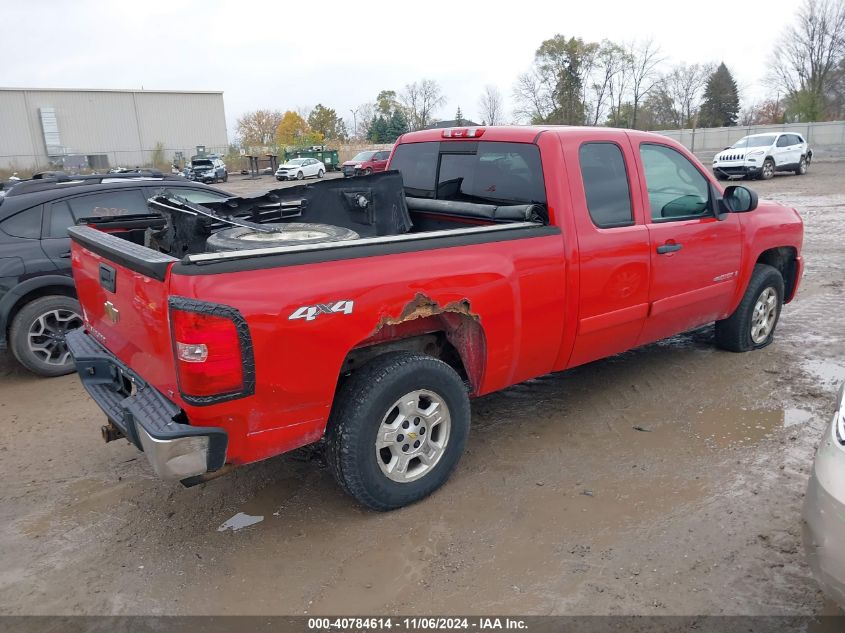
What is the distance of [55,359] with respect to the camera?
5852 mm

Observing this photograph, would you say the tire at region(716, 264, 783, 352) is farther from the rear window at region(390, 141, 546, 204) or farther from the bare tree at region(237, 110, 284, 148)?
the bare tree at region(237, 110, 284, 148)

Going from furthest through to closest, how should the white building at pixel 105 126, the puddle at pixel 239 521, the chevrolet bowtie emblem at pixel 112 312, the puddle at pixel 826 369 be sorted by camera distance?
the white building at pixel 105 126 → the puddle at pixel 826 369 → the puddle at pixel 239 521 → the chevrolet bowtie emblem at pixel 112 312

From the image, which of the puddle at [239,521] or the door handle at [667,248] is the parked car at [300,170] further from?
the puddle at [239,521]

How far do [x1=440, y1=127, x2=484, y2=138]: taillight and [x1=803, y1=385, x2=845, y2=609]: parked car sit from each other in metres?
2.91

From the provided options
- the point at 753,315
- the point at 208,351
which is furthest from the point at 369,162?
the point at 208,351

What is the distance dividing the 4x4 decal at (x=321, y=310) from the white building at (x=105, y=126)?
5799 cm

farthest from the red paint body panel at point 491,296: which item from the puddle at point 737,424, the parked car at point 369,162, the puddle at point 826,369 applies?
the parked car at point 369,162

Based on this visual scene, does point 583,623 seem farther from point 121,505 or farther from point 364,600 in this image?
point 121,505

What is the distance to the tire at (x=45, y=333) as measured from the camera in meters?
5.62

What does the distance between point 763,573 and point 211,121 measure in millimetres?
72658

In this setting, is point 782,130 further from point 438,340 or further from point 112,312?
point 112,312

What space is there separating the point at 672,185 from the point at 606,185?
2.71 ft

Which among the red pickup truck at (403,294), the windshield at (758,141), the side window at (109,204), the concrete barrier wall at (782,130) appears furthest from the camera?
the concrete barrier wall at (782,130)

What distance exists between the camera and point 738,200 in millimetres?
5020
